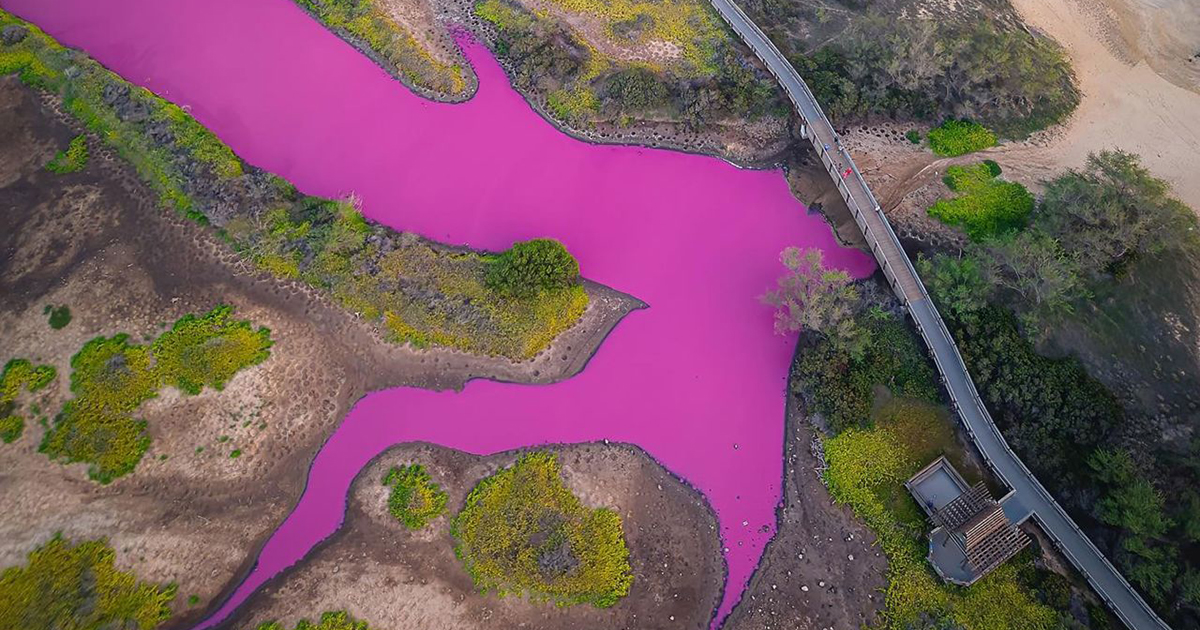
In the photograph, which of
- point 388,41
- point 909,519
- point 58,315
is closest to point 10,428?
point 58,315

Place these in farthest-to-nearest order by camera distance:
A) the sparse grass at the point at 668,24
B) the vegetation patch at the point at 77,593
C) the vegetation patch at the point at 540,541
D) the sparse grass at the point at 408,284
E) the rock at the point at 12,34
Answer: the sparse grass at the point at 668,24
the rock at the point at 12,34
the sparse grass at the point at 408,284
the vegetation patch at the point at 540,541
the vegetation patch at the point at 77,593

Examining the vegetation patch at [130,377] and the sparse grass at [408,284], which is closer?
the vegetation patch at [130,377]

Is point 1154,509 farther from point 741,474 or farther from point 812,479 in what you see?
point 741,474

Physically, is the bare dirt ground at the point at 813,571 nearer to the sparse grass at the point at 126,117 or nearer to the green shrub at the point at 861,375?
the green shrub at the point at 861,375

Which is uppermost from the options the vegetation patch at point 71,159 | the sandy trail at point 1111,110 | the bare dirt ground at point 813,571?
the sandy trail at point 1111,110

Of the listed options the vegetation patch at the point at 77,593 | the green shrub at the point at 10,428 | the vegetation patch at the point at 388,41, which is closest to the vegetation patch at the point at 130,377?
the green shrub at the point at 10,428

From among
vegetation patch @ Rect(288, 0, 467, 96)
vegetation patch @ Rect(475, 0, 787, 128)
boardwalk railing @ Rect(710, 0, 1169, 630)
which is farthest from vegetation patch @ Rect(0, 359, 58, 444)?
boardwalk railing @ Rect(710, 0, 1169, 630)
